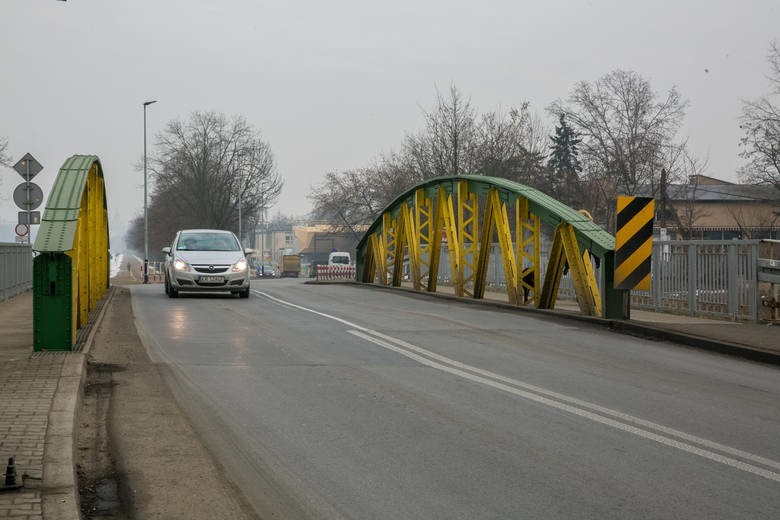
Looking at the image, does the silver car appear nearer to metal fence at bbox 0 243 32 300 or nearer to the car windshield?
the car windshield

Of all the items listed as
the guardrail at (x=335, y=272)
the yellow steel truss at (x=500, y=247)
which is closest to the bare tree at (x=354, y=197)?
the guardrail at (x=335, y=272)

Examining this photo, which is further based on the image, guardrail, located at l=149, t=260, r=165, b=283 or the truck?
the truck

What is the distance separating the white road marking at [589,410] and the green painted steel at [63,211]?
3.89 m

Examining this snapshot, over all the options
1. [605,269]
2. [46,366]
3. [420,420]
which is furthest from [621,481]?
[605,269]

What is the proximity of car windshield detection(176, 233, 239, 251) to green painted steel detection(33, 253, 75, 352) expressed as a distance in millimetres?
13318

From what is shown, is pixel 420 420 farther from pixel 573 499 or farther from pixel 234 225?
pixel 234 225

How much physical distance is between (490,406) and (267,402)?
1799mm

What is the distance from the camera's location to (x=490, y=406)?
796 cm

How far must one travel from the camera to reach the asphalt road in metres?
5.23

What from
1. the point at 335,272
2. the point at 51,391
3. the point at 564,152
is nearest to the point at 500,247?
the point at 51,391

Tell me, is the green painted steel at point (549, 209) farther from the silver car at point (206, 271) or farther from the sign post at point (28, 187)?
the sign post at point (28, 187)

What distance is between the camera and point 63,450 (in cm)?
579

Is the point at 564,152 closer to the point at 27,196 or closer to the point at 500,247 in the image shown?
the point at 500,247

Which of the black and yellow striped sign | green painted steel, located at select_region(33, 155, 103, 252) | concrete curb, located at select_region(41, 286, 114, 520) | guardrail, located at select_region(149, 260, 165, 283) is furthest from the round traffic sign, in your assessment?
guardrail, located at select_region(149, 260, 165, 283)
